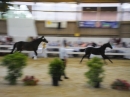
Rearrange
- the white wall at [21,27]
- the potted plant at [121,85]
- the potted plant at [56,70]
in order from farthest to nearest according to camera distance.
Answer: the white wall at [21,27], the potted plant at [56,70], the potted plant at [121,85]

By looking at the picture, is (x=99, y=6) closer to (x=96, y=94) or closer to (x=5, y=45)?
(x=5, y=45)

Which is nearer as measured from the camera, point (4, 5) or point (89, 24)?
point (4, 5)

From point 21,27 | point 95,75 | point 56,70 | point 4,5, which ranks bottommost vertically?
point 95,75

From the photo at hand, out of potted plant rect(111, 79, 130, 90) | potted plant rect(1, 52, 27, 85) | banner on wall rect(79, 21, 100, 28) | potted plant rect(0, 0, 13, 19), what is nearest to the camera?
potted plant rect(0, 0, 13, 19)

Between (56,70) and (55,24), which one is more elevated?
(55,24)

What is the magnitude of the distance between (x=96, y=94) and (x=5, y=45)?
12.8 m

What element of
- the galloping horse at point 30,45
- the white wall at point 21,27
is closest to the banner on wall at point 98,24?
the white wall at point 21,27

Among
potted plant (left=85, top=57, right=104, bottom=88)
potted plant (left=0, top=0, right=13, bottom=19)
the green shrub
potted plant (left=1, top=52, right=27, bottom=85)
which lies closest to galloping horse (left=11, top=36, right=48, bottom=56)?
potted plant (left=1, top=52, right=27, bottom=85)

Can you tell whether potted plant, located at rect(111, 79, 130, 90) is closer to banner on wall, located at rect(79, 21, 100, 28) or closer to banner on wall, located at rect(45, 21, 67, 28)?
banner on wall, located at rect(79, 21, 100, 28)

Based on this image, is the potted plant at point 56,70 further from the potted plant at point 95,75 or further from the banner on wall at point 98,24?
the banner on wall at point 98,24

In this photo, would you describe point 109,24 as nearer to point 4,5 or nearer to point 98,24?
point 98,24

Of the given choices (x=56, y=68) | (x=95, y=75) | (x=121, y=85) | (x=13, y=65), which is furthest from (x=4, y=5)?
(x=121, y=85)

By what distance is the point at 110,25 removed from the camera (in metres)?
22.6

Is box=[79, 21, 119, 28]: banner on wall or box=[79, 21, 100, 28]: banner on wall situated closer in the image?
box=[79, 21, 119, 28]: banner on wall
